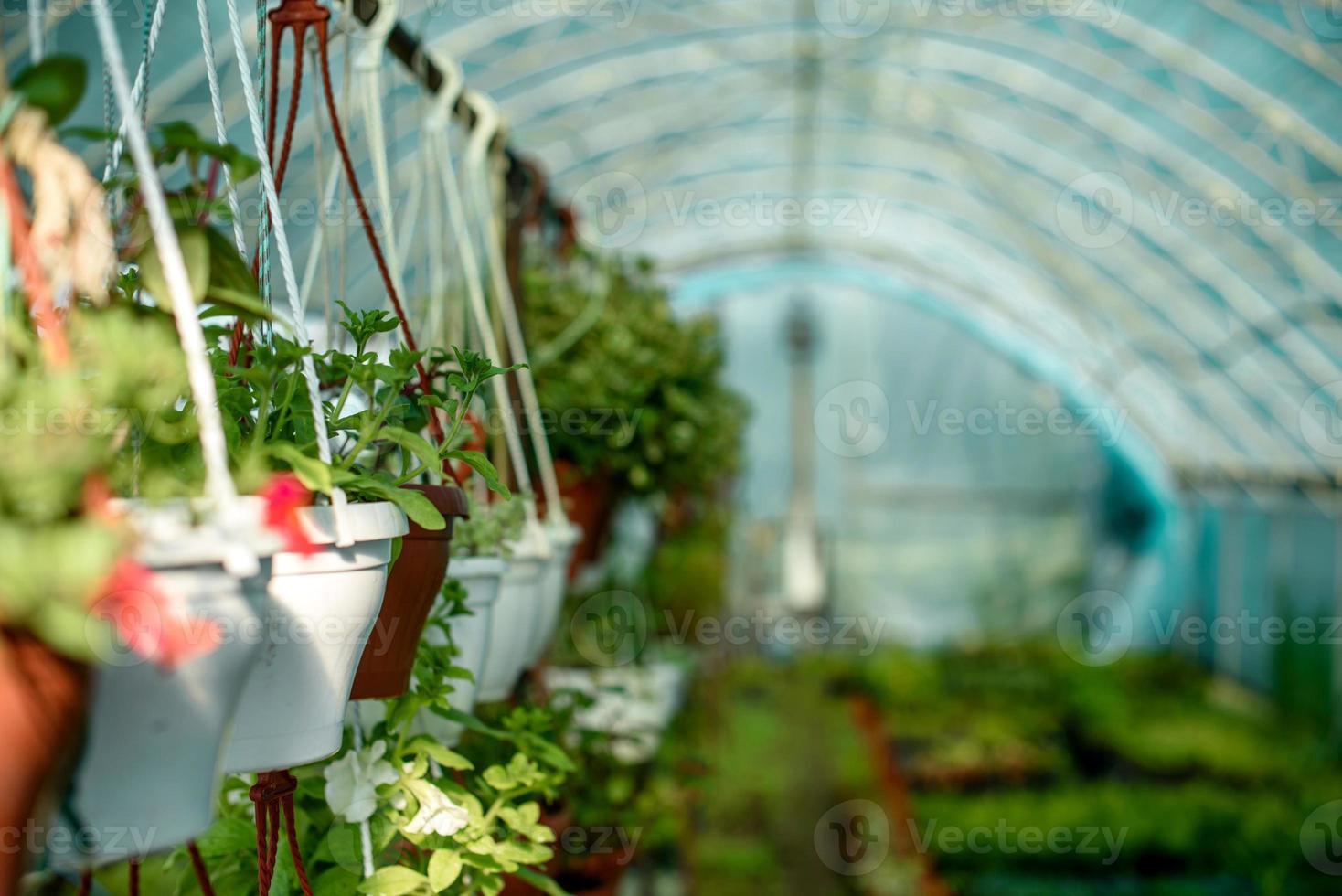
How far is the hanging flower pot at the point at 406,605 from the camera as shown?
1128 millimetres

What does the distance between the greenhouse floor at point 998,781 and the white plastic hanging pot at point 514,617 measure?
127 cm

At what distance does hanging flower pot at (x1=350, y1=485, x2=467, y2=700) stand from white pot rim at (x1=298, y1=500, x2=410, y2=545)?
0.09m

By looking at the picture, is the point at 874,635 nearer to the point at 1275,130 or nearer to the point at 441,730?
the point at 1275,130

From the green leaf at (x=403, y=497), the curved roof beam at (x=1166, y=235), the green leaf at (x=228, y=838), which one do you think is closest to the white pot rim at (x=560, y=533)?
the green leaf at (x=228, y=838)

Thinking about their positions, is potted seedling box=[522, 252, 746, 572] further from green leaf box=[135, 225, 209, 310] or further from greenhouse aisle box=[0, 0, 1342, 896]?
green leaf box=[135, 225, 209, 310]

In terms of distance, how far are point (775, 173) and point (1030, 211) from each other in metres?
2.26

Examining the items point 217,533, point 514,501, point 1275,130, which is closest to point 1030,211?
point 1275,130

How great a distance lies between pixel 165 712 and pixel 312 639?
185mm

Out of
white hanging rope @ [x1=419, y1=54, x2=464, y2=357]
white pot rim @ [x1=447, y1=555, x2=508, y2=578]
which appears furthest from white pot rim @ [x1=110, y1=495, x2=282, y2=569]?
white hanging rope @ [x1=419, y1=54, x2=464, y2=357]

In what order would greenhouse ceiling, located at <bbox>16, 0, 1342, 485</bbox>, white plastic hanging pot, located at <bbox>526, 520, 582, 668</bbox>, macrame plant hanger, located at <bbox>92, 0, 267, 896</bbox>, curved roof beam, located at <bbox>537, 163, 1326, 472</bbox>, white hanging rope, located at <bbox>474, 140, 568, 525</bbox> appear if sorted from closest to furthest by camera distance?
macrame plant hanger, located at <bbox>92, 0, 267, 896</bbox> < white plastic hanging pot, located at <bbox>526, 520, 582, 668</bbox> < white hanging rope, located at <bbox>474, 140, 568, 525</bbox> < greenhouse ceiling, located at <bbox>16, 0, 1342, 485</bbox> < curved roof beam, located at <bbox>537, 163, 1326, 472</bbox>

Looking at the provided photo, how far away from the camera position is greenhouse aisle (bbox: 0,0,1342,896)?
2.51 ft

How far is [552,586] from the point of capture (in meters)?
1.78

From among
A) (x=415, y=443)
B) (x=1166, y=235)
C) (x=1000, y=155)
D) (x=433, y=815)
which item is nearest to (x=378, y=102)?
(x=415, y=443)

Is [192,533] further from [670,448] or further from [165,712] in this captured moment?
[670,448]
